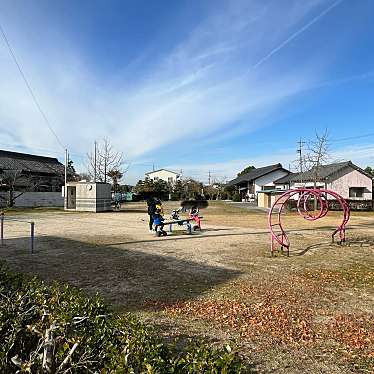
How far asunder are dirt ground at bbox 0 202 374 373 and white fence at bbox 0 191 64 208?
21.3 meters

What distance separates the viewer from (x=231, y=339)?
3.45 m

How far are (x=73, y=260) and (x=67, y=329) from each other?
539cm

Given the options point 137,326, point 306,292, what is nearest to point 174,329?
point 137,326

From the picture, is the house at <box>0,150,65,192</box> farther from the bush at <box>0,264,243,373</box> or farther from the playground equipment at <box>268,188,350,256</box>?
the bush at <box>0,264,243,373</box>

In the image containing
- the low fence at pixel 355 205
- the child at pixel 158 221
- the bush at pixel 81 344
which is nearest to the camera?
the bush at pixel 81 344

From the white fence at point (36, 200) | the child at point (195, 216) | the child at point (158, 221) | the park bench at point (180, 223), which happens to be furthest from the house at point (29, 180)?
the child at point (158, 221)

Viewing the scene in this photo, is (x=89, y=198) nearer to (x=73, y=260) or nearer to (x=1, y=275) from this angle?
(x=73, y=260)

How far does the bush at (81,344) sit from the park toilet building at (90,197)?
22.3 meters

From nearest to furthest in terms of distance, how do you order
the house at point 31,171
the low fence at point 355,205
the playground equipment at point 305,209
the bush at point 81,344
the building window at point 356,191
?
the bush at point 81,344 < the playground equipment at point 305,209 < the low fence at point 355,205 < the house at point 31,171 < the building window at point 356,191

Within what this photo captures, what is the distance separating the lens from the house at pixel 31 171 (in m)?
30.6

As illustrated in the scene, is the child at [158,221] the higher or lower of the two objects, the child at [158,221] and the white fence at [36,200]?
the lower

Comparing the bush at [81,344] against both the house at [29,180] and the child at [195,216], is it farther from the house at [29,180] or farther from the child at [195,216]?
the house at [29,180]

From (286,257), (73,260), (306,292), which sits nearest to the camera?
(306,292)

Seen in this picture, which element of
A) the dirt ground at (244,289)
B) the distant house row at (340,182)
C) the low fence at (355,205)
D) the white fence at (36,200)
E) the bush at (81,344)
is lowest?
A: the dirt ground at (244,289)
